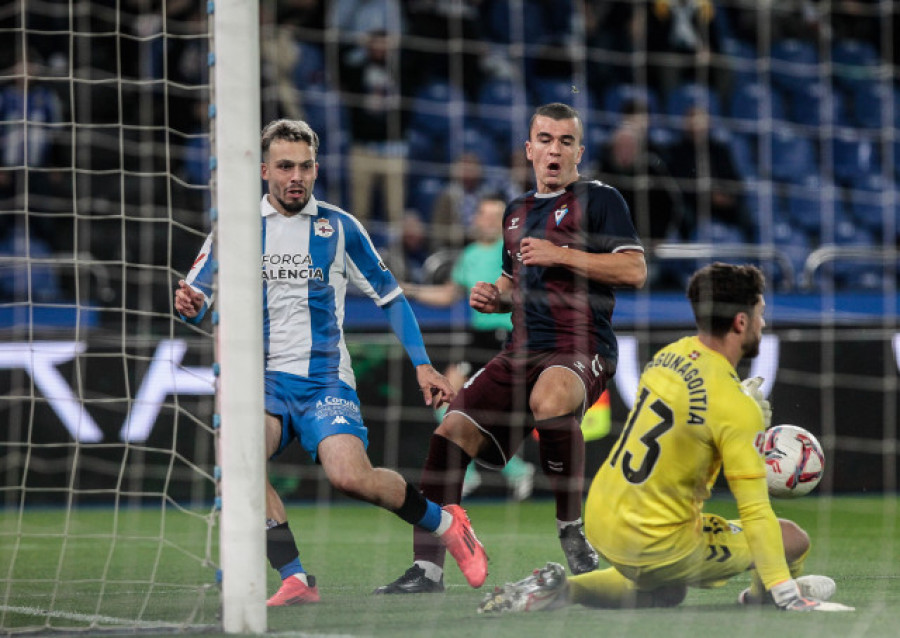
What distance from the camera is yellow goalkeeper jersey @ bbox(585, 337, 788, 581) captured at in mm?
4605

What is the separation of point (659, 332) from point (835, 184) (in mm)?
4150

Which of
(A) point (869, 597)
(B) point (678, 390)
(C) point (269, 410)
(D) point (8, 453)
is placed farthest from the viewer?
(D) point (8, 453)

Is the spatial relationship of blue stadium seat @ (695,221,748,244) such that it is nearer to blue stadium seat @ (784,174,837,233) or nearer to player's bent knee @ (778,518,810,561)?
blue stadium seat @ (784,174,837,233)

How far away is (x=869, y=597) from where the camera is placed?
5.29 metres

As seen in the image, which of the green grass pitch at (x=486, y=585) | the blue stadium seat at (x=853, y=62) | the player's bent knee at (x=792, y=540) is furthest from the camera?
the blue stadium seat at (x=853, y=62)

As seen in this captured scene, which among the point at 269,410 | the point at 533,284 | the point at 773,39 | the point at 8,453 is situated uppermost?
the point at 773,39

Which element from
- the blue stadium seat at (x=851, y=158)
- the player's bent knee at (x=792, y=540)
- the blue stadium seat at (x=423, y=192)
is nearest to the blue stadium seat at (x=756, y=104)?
the blue stadium seat at (x=851, y=158)

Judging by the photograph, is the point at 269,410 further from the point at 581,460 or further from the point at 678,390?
the point at 678,390

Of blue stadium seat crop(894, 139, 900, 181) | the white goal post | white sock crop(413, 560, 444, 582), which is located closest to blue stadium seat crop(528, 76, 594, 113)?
blue stadium seat crop(894, 139, 900, 181)

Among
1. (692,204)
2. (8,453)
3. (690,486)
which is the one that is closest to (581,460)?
(690,486)

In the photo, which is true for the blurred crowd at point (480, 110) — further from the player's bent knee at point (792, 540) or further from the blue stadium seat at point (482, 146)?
the player's bent knee at point (792, 540)

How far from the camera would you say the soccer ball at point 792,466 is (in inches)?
209

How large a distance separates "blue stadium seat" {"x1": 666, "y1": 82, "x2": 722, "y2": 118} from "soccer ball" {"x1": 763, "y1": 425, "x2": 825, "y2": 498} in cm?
779

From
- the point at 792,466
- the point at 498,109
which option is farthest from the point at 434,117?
the point at 792,466
